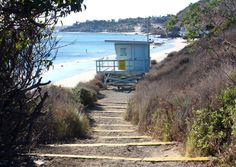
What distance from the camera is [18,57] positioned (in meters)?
5.88

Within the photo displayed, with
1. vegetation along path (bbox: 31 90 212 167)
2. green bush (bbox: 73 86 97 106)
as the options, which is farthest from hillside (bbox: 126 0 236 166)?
green bush (bbox: 73 86 97 106)

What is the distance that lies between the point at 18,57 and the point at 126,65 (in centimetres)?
3420

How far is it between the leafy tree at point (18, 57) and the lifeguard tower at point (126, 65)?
30.2 m

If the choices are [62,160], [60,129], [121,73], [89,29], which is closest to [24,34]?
[62,160]

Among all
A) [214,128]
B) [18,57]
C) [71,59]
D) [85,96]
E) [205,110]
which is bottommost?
[71,59]

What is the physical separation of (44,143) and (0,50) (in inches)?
201

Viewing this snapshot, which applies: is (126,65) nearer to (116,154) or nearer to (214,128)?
(116,154)

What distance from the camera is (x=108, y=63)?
42656 millimetres

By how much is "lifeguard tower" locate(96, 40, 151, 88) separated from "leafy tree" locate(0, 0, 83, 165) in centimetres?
3021

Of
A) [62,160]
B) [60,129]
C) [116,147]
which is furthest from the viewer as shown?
[60,129]

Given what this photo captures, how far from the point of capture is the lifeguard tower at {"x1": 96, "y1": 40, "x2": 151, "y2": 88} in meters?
37.0

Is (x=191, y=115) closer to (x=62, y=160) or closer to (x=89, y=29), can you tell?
(x=62, y=160)

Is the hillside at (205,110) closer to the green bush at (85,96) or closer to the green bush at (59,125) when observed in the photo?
the green bush at (59,125)

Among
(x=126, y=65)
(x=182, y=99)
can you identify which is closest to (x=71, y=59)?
(x=126, y=65)
